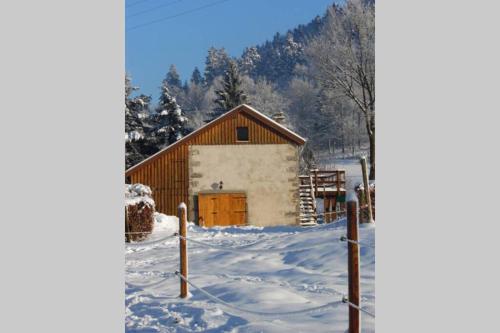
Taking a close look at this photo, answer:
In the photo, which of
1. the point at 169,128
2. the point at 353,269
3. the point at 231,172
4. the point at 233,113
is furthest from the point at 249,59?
the point at 169,128

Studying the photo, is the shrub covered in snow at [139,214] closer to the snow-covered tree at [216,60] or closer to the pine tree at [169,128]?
the pine tree at [169,128]

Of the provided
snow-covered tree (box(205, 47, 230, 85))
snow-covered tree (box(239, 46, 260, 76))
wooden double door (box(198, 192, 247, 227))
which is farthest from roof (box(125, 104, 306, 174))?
snow-covered tree (box(239, 46, 260, 76))

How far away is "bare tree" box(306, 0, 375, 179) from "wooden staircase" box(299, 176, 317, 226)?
683 cm

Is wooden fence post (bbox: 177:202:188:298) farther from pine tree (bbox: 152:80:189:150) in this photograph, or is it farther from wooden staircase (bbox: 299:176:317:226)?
wooden staircase (bbox: 299:176:317:226)

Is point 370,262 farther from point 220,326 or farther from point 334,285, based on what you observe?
point 220,326

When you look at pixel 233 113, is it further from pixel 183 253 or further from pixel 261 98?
pixel 183 253

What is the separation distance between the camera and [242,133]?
555 inches

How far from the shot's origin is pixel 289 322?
3.74 metres

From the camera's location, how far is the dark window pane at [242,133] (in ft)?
46.1

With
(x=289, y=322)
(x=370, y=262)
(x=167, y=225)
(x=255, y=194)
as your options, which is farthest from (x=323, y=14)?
(x=255, y=194)

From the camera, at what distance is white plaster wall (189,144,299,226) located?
1359 centimetres
